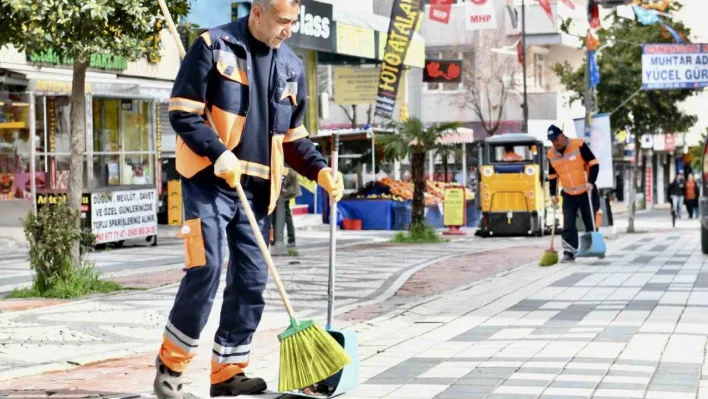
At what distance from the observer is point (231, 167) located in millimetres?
5891

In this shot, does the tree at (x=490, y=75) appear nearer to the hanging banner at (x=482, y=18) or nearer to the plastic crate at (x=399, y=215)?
the hanging banner at (x=482, y=18)

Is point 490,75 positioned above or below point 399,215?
above

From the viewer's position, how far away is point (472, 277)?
15.2 metres

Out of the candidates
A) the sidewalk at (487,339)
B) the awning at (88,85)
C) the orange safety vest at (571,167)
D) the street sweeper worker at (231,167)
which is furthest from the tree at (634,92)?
the street sweeper worker at (231,167)

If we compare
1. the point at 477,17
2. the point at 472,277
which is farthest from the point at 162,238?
the point at 477,17

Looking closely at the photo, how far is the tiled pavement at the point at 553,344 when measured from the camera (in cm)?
673

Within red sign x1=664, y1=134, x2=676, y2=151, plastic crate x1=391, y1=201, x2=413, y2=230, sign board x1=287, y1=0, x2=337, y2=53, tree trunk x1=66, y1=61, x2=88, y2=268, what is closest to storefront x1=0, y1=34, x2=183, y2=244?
sign board x1=287, y1=0, x2=337, y2=53

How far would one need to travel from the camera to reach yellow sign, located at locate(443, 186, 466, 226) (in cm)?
3094

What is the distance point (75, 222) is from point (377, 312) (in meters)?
3.33

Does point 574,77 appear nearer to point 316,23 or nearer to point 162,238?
point 316,23

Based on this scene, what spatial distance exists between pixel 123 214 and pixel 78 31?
385 inches

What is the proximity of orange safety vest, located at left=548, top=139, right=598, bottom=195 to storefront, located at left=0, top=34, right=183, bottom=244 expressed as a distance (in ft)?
22.7

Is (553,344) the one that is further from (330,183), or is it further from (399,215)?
(399,215)

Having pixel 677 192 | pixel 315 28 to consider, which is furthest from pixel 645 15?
pixel 677 192
